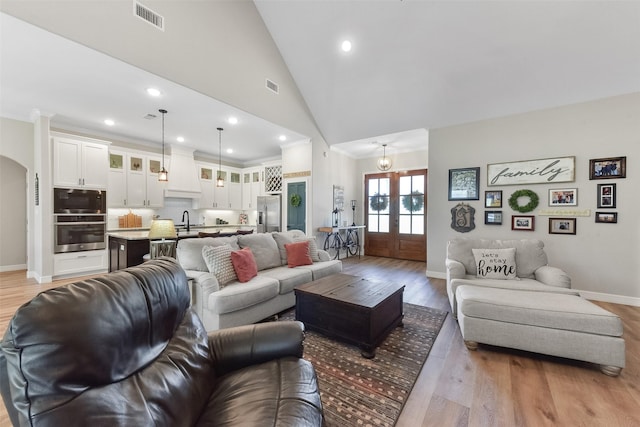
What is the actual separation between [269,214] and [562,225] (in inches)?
218

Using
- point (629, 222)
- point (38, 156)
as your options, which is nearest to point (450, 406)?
point (629, 222)

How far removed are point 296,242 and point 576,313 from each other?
296 centimetres

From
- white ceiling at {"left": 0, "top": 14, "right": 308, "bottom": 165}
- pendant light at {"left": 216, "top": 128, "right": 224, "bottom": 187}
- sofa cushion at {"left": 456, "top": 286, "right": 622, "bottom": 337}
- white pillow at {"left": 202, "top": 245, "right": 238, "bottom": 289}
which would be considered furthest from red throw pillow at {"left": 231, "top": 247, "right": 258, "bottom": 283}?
pendant light at {"left": 216, "top": 128, "right": 224, "bottom": 187}

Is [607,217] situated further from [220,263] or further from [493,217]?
[220,263]

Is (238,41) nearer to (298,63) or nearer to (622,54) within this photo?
(298,63)

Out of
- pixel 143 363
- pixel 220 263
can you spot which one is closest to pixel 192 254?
pixel 220 263

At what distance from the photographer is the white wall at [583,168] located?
3.45 meters

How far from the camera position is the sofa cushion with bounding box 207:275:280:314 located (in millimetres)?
2410

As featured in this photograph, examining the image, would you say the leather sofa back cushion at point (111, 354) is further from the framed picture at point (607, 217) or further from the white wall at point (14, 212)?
the white wall at point (14, 212)

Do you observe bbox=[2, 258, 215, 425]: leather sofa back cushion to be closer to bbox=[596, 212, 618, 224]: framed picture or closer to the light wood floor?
Answer: the light wood floor

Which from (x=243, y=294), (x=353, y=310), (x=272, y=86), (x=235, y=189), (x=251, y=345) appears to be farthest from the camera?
(x=235, y=189)

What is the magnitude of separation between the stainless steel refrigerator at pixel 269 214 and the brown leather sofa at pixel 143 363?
4.85 m

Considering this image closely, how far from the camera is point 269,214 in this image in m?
6.47

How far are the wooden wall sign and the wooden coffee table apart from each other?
2933 mm
